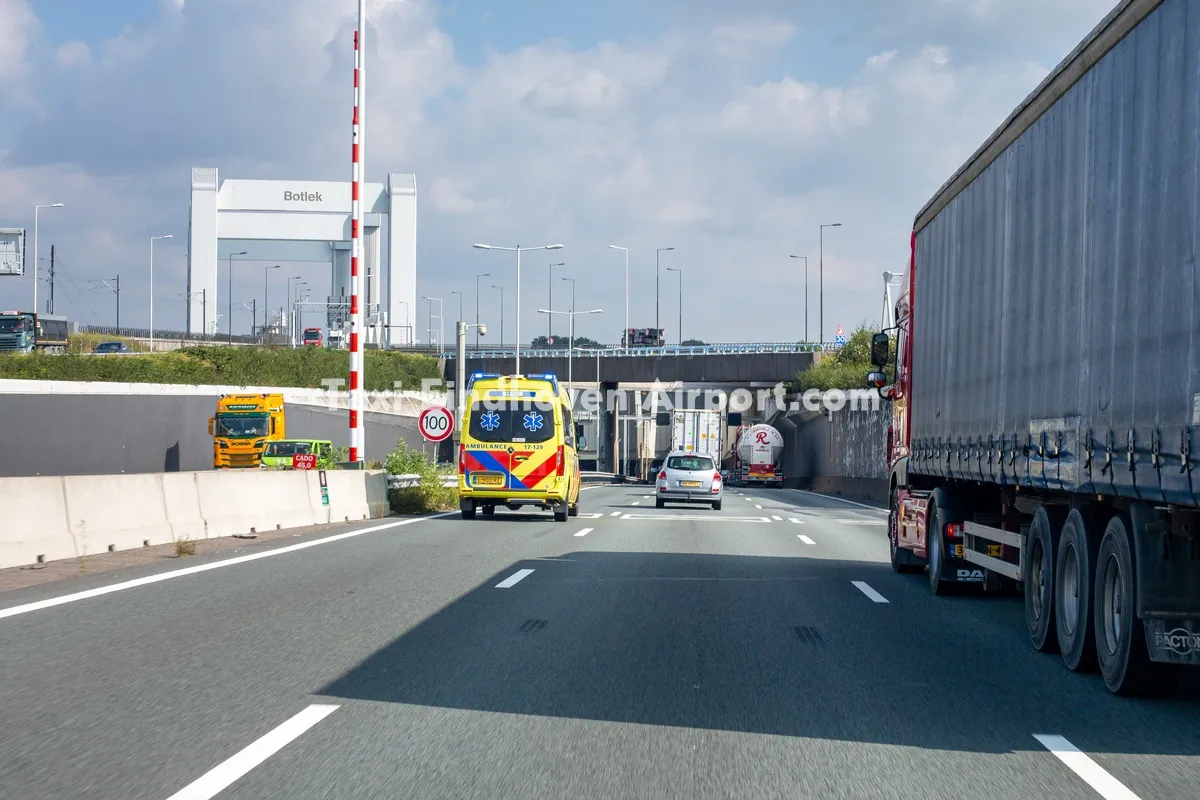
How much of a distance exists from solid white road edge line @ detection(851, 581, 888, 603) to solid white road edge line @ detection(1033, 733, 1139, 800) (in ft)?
20.2

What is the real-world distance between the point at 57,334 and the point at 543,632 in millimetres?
66785

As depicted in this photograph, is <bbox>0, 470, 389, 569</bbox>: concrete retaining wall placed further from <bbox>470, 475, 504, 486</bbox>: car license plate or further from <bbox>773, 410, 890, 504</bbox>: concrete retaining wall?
<bbox>773, 410, 890, 504</bbox>: concrete retaining wall

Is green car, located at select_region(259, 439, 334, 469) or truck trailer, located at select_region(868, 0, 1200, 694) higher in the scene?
truck trailer, located at select_region(868, 0, 1200, 694)

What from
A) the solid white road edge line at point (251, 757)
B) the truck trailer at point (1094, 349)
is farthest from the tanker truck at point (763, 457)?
the solid white road edge line at point (251, 757)

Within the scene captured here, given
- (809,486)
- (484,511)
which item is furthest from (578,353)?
(484,511)

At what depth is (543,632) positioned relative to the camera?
10156 mm

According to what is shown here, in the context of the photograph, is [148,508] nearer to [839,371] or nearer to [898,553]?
[898,553]

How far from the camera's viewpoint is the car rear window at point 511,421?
2458 cm

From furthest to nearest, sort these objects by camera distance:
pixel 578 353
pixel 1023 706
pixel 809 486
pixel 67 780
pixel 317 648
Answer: pixel 578 353
pixel 809 486
pixel 317 648
pixel 1023 706
pixel 67 780

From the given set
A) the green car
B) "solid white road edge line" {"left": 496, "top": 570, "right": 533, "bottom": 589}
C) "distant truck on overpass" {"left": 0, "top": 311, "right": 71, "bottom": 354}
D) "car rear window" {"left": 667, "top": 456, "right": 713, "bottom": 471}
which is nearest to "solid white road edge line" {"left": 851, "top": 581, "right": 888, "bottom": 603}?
"solid white road edge line" {"left": 496, "top": 570, "right": 533, "bottom": 589}

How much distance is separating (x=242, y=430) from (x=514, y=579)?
32.2 meters

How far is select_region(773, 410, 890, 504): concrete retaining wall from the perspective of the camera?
44.9 m

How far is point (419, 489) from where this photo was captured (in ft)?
89.9

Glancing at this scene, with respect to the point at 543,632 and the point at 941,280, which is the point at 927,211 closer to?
the point at 941,280
